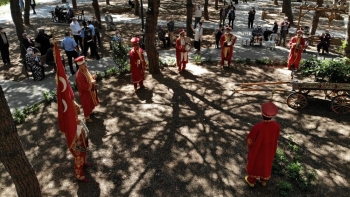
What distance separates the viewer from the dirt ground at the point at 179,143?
5.80 metres

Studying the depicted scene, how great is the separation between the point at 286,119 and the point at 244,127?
4.47ft

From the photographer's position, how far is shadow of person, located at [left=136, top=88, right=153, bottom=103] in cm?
951

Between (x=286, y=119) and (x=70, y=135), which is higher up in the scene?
(x=70, y=135)

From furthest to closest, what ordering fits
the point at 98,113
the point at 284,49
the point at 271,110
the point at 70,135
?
1. the point at 284,49
2. the point at 98,113
3. the point at 70,135
4. the point at 271,110

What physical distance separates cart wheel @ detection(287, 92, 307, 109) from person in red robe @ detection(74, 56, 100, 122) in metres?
5.83

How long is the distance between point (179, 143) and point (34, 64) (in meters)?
7.30

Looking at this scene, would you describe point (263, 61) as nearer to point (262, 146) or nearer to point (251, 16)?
point (251, 16)

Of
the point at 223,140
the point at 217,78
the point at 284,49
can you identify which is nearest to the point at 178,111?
the point at 223,140

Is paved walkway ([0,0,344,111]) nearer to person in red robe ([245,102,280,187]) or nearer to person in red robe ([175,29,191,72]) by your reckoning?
person in red robe ([175,29,191,72])

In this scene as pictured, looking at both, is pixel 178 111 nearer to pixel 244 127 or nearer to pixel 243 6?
pixel 244 127

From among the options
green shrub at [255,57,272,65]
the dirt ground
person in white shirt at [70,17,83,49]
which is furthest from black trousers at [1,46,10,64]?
green shrub at [255,57,272,65]

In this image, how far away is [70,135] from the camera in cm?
534

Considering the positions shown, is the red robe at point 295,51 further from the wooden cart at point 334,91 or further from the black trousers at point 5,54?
the black trousers at point 5,54

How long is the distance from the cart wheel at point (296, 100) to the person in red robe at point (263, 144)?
12.6 feet
